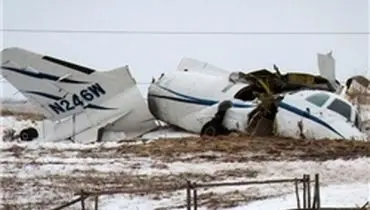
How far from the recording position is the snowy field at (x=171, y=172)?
8.24 metres

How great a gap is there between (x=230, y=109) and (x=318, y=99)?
2.12 meters

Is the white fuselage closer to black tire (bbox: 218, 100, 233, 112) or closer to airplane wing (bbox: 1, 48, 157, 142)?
black tire (bbox: 218, 100, 233, 112)

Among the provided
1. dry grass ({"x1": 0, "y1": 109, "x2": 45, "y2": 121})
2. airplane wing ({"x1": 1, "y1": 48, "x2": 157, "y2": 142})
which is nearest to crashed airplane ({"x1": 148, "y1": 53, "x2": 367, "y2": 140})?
airplane wing ({"x1": 1, "y1": 48, "x2": 157, "y2": 142})

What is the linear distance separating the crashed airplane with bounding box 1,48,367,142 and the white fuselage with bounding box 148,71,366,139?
0.02 meters

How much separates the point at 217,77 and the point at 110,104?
100 inches

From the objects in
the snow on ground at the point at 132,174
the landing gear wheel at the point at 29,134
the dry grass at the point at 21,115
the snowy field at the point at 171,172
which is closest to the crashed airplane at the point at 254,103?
the snowy field at the point at 171,172

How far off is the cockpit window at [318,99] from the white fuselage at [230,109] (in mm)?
25

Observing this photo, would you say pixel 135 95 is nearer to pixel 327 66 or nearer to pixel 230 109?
pixel 230 109

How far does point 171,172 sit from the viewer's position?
33.8 ft

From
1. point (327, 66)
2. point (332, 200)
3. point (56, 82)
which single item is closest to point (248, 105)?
point (327, 66)

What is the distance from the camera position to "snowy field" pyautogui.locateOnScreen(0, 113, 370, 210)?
8.24 metres

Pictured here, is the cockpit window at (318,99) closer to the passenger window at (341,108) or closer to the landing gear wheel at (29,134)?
the passenger window at (341,108)

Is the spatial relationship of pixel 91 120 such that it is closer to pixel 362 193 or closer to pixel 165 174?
pixel 165 174

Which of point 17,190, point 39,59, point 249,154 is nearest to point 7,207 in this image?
point 17,190
